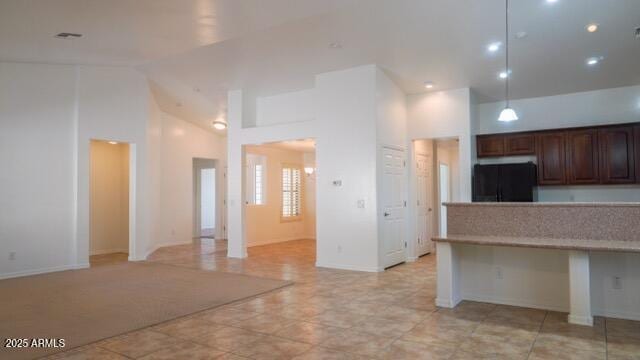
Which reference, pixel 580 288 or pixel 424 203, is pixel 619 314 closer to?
pixel 580 288

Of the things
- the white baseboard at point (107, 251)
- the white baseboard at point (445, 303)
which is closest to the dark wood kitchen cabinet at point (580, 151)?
the white baseboard at point (445, 303)

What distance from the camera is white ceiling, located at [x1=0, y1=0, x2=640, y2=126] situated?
4.48 m

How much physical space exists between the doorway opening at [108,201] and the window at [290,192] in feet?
12.5

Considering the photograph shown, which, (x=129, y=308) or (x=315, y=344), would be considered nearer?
(x=315, y=344)

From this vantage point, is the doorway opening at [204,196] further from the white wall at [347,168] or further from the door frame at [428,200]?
the door frame at [428,200]

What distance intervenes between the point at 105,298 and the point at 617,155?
7.88 meters

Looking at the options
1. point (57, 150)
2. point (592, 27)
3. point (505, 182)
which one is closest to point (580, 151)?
point (505, 182)

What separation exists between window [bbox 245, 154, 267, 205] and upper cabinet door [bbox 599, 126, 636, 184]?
23.0 ft

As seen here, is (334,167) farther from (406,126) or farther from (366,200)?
(406,126)

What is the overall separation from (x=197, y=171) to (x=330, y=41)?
24.9 ft

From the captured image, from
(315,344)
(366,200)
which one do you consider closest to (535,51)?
(366,200)

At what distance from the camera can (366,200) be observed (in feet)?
21.2

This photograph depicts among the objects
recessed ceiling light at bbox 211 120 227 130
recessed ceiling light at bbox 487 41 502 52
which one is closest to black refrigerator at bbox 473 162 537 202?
recessed ceiling light at bbox 487 41 502 52

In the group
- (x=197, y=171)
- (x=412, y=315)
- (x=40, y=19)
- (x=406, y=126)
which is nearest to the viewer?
(x=412, y=315)
